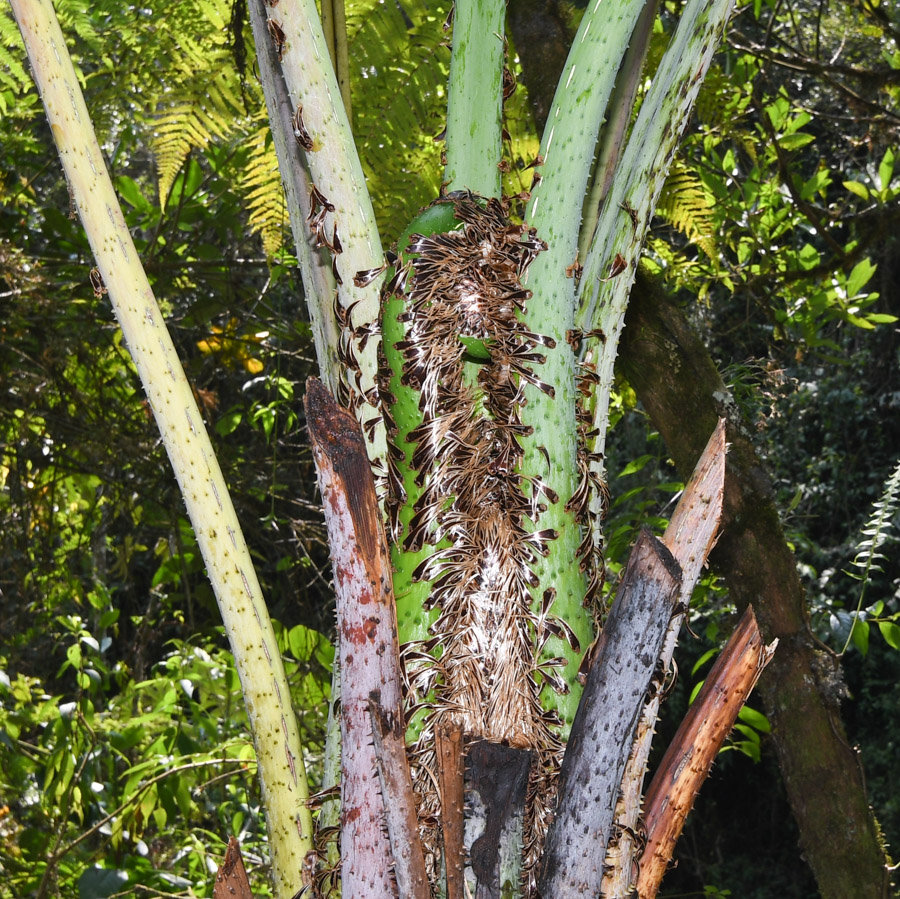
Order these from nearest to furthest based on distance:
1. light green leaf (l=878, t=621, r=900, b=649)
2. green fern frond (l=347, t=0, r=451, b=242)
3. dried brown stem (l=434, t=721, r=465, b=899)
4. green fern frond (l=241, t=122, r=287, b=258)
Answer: dried brown stem (l=434, t=721, r=465, b=899) → light green leaf (l=878, t=621, r=900, b=649) → green fern frond (l=347, t=0, r=451, b=242) → green fern frond (l=241, t=122, r=287, b=258)

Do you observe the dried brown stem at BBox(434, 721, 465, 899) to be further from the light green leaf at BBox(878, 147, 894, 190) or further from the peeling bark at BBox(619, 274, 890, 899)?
the light green leaf at BBox(878, 147, 894, 190)

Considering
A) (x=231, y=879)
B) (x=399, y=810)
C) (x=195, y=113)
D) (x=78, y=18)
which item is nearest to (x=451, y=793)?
(x=399, y=810)

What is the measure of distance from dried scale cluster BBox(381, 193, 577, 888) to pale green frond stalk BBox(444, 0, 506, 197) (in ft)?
0.12

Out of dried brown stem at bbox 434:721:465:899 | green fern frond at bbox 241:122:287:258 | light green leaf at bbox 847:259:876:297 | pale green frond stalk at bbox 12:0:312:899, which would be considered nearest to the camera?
dried brown stem at bbox 434:721:465:899

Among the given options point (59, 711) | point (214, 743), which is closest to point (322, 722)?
point (214, 743)

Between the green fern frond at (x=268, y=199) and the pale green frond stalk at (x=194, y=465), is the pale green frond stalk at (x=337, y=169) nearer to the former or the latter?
the pale green frond stalk at (x=194, y=465)

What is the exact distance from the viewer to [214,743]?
2.23m

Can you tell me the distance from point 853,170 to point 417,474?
4.31 metres

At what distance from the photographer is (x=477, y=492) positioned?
0.67 meters

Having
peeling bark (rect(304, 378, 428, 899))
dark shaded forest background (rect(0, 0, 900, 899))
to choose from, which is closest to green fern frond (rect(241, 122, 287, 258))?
dark shaded forest background (rect(0, 0, 900, 899))

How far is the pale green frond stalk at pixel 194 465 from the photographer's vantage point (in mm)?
662

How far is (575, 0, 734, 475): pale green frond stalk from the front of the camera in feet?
2.33

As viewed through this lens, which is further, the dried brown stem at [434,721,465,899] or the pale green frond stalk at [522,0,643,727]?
the pale green frond stalk at [522,0,643,727]

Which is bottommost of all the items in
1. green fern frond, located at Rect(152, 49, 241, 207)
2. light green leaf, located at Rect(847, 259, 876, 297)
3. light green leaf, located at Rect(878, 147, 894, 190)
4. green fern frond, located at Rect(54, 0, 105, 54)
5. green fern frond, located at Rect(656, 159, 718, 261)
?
green fern frond, located at Rect(656, 159, 718, 261)
